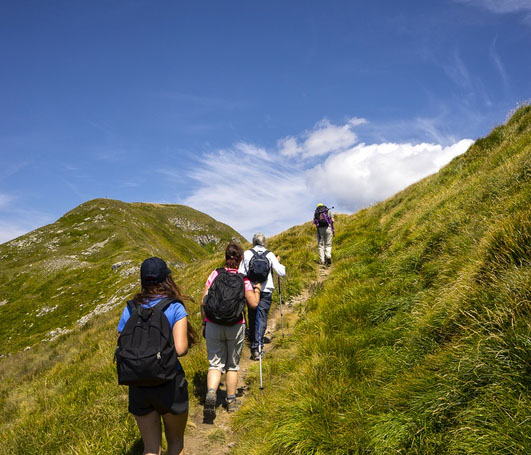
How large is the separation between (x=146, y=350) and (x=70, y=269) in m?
74.2

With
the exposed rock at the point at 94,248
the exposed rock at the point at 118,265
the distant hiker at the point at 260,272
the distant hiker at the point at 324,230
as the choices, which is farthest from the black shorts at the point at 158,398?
the exposed rock at the point at 94,248

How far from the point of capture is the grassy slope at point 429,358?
99.7 inches

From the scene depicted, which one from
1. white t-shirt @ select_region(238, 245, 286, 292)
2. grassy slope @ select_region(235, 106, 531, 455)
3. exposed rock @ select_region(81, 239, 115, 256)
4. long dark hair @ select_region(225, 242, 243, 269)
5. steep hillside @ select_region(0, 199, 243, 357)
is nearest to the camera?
grassy slope @ select_region(235, 106, 531, 455)

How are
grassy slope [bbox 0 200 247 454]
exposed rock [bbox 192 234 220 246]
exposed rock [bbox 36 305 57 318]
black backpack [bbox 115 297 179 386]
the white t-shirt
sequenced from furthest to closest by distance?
1. exposed rock [bbox 192 234 220 246]
2. exposed rock [bbox 36 305 57 318]
3. the white t-shirt
4. grassy slope [bbox 0 200 247 454]
5. black backpack [bbox 115 297 179 386]

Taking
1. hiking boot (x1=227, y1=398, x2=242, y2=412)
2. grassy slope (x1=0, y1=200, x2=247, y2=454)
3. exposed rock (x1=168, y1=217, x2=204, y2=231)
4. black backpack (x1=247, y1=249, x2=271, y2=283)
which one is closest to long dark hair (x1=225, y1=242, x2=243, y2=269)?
black backpack (x1=247, y1=249, x2=271, y2=283)

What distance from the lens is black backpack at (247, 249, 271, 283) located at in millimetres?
6300

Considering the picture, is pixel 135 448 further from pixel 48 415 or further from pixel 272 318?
pixel 272 318

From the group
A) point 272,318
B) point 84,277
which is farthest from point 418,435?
point 84,277

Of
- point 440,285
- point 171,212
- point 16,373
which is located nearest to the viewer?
point 440,285

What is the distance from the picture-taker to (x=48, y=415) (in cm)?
579

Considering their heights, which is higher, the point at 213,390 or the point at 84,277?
the point at 84,277

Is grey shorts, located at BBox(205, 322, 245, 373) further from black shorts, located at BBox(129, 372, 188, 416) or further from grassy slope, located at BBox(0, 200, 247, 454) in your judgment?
black shorts, located at BBox(129, 372, 188, 416)

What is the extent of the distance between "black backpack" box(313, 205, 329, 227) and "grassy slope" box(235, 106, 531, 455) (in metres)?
6.25

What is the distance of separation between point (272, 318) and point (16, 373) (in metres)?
14.3
